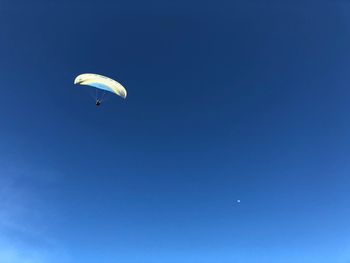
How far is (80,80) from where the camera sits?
9975cm

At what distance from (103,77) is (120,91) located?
5.48 metres

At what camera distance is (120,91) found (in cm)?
10444

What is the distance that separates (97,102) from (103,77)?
799 cm

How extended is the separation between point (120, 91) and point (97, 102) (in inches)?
260

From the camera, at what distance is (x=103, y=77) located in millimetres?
101188

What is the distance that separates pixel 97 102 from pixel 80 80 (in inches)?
342

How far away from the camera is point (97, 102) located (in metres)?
107

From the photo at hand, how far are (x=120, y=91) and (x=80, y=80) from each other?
9.65m

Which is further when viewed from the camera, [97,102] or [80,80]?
[97,102]

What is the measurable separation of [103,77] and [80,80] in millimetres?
5086
